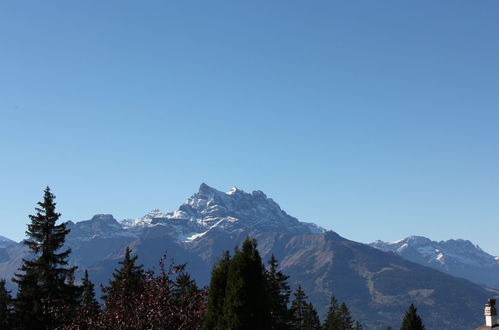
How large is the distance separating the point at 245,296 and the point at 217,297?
10.3 feet

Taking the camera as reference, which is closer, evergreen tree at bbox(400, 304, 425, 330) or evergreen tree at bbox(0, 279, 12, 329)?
evergreen tree at bbox(0, 279, 12, 329)

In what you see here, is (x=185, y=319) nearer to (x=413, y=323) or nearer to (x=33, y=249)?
(x=33, y=249)

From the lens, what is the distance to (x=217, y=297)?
1273 inches

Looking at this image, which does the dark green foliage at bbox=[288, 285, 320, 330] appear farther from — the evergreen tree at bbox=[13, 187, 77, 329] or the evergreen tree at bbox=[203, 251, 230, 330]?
the evergreen tree at bbox=[203, 251, 230, 330]

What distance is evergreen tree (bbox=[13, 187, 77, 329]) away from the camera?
43.0 metres

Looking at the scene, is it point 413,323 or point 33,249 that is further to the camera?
point 413,323

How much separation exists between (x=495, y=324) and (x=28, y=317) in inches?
1263

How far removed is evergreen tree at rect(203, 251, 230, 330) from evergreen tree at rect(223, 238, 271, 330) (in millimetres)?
1004

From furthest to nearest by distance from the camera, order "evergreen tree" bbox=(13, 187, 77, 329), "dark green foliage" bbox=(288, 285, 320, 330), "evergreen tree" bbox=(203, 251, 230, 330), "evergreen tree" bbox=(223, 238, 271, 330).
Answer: "dark green foliage" bbox=(288, 285, 320, 330) → "evergreen tree" bbox=(13, 187, 77, 329) → "evergreen tree" bbox=(203, 251, 230, 330) → "evergreen tree" bbox=(223, 238, 271, 330)

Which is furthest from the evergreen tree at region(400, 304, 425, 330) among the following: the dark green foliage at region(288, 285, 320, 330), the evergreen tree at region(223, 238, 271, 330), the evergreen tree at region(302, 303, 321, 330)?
the evergreen tree at region(302, 303, 321, 330)

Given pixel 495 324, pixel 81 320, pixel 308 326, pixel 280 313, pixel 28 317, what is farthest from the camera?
pixel 308 326

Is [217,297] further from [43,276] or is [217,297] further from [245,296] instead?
[43,276]

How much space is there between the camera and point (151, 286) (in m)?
30.5

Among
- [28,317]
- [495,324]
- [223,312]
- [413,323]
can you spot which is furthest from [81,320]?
[413,323]
